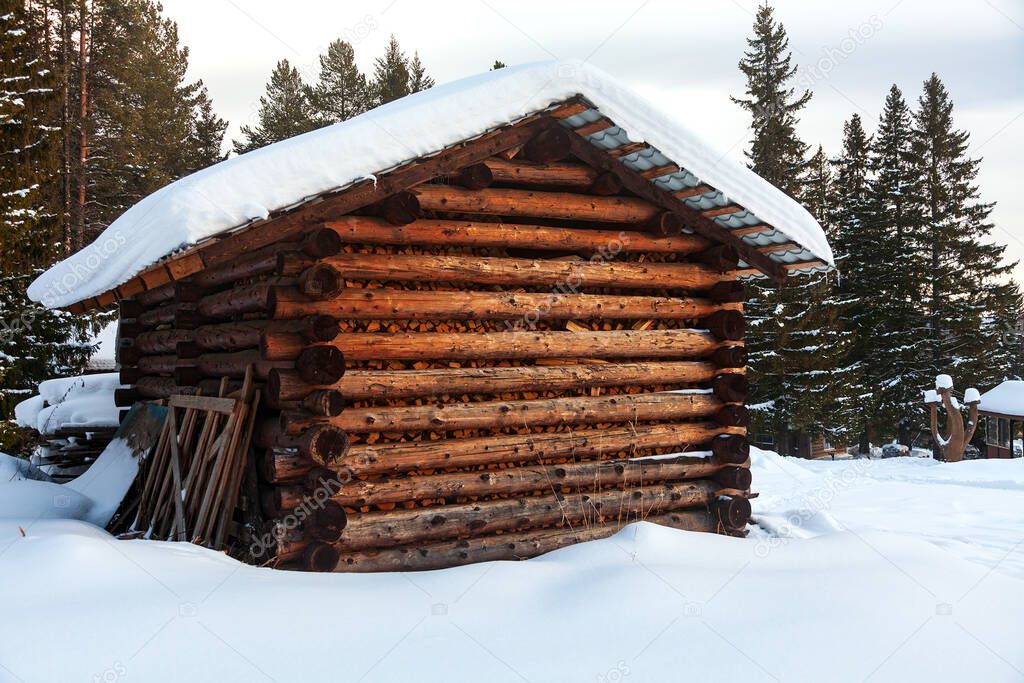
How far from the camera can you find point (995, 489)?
12984 millimetres

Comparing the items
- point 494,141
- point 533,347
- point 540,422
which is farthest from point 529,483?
point 494,141

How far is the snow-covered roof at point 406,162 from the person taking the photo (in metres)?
6.11

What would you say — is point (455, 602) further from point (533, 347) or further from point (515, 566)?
point (533, 347)

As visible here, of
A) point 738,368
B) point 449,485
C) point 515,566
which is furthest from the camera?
point 738,368

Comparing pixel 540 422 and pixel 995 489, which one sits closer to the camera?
pixel 540 422

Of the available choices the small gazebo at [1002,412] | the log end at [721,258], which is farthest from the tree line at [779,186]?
the log end at [721,258]

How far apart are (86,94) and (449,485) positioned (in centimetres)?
2424

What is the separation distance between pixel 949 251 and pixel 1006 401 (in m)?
12.1

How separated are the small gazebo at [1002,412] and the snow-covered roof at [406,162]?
710 inches

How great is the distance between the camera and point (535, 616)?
17.6ft

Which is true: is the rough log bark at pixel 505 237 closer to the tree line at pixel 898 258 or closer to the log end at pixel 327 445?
the log end at pixel 327 445

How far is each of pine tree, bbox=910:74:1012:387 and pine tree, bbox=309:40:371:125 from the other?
25.0 metres

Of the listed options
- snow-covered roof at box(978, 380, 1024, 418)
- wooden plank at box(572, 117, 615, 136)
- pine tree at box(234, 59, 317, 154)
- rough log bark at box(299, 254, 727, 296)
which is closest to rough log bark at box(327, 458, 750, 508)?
rough log bark at box(299, 254, 727, 296)

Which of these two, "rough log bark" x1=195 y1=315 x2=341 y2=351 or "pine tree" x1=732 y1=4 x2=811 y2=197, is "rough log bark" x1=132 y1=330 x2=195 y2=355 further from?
"pine tree" x1=732 y1=4 x2=811 y2=197
